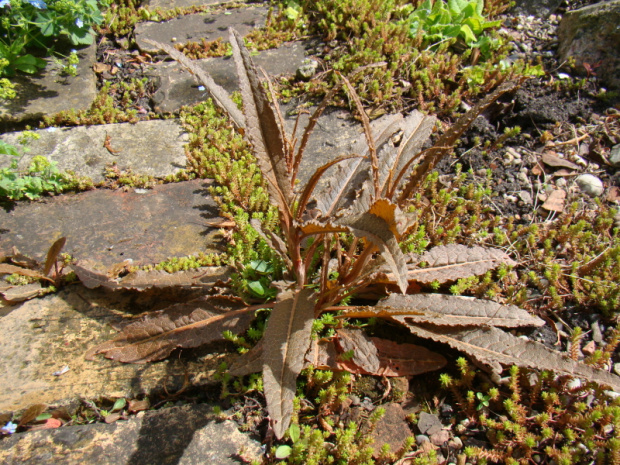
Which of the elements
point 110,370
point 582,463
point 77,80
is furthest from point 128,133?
point 582,463

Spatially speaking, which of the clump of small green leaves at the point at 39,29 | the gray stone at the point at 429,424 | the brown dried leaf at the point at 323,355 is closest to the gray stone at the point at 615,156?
the gray stone at the point at 429,424

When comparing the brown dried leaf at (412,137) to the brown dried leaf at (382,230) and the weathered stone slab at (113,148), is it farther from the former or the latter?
the weathered stone slab at (113,148)

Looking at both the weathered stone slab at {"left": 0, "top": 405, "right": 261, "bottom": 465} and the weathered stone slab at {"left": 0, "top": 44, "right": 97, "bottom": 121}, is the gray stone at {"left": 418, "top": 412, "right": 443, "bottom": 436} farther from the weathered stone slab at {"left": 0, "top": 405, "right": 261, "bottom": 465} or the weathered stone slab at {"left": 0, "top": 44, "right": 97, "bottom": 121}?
the weathered stone slab at {"left": 0, "top": 44, "right": 97, "bottom": 121}

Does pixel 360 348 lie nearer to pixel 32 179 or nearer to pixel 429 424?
pixel 429 424

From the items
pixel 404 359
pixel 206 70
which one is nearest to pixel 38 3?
pixel 206 70

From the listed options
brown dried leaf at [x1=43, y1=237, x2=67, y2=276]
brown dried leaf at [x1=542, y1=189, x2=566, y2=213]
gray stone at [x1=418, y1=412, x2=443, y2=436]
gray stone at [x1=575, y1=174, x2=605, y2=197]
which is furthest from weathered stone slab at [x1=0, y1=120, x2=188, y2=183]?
gray stone at [x1=575, y1=174, x2=605, y2=197]

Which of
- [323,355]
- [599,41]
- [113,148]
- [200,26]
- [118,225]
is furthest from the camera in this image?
[200,26]

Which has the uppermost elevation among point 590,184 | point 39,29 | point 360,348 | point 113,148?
point 39,29
